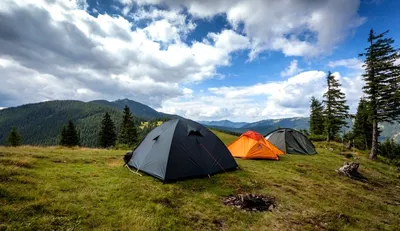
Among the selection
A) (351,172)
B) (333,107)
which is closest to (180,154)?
(351,172)

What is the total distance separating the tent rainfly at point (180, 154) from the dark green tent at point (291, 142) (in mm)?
10537

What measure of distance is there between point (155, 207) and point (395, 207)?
10.5 meters

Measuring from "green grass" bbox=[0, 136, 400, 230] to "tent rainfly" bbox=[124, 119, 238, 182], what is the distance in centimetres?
49

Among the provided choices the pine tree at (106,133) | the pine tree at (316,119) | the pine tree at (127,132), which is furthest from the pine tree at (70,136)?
the pine tree at (316,119)

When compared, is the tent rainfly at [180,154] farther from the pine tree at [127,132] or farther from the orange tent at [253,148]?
the pine tree at [127,132]

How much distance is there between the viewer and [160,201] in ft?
23.6

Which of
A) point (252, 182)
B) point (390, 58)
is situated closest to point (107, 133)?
point (252, 182)

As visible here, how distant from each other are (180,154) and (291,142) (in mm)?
15138

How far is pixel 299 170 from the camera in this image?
13.9 m

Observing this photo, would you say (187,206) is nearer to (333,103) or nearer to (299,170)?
(299,170)

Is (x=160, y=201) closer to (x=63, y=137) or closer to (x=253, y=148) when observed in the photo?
(x=253, y=148)

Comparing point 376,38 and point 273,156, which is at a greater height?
point 376,38

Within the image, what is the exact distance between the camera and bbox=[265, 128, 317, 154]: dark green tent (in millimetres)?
20455

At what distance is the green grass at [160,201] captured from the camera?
18.0ft
